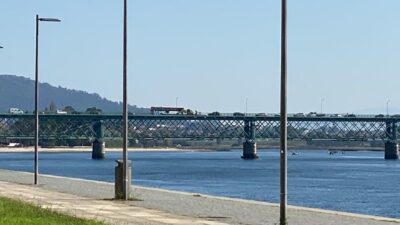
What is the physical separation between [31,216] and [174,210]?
8969 mm

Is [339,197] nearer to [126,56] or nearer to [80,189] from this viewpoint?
[80,189]

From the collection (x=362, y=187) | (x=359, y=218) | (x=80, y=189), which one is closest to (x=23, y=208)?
(x=359, y=218)

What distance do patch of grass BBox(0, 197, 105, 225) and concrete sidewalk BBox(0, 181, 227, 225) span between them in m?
1.10

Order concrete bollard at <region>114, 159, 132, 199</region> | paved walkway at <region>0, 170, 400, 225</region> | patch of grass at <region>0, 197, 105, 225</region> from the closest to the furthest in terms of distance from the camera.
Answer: patch of grass at <region>0, 197, 105, 225</region> < paved walkway at <region>0, 170, 400, 225</region> < concrete bollard at <region>114, 159, 132, 199</region>

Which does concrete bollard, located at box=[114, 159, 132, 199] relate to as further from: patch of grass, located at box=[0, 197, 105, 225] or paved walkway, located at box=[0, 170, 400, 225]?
patch of grass, located at box=[0, 197, 105, 225]

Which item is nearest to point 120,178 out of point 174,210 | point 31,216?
point 174,210

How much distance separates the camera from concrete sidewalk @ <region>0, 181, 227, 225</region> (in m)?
37.1

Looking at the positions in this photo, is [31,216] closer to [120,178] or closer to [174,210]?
[174,210]

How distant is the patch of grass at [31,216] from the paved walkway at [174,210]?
56.0 inches

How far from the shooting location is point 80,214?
128ft

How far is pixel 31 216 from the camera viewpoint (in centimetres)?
3562

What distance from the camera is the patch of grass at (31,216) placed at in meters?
32.9

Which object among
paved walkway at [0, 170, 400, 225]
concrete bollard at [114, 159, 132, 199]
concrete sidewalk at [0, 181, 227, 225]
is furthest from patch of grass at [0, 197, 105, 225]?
concrete bollard at [114, 159, 132, 199]

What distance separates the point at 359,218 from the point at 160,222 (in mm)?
8417
